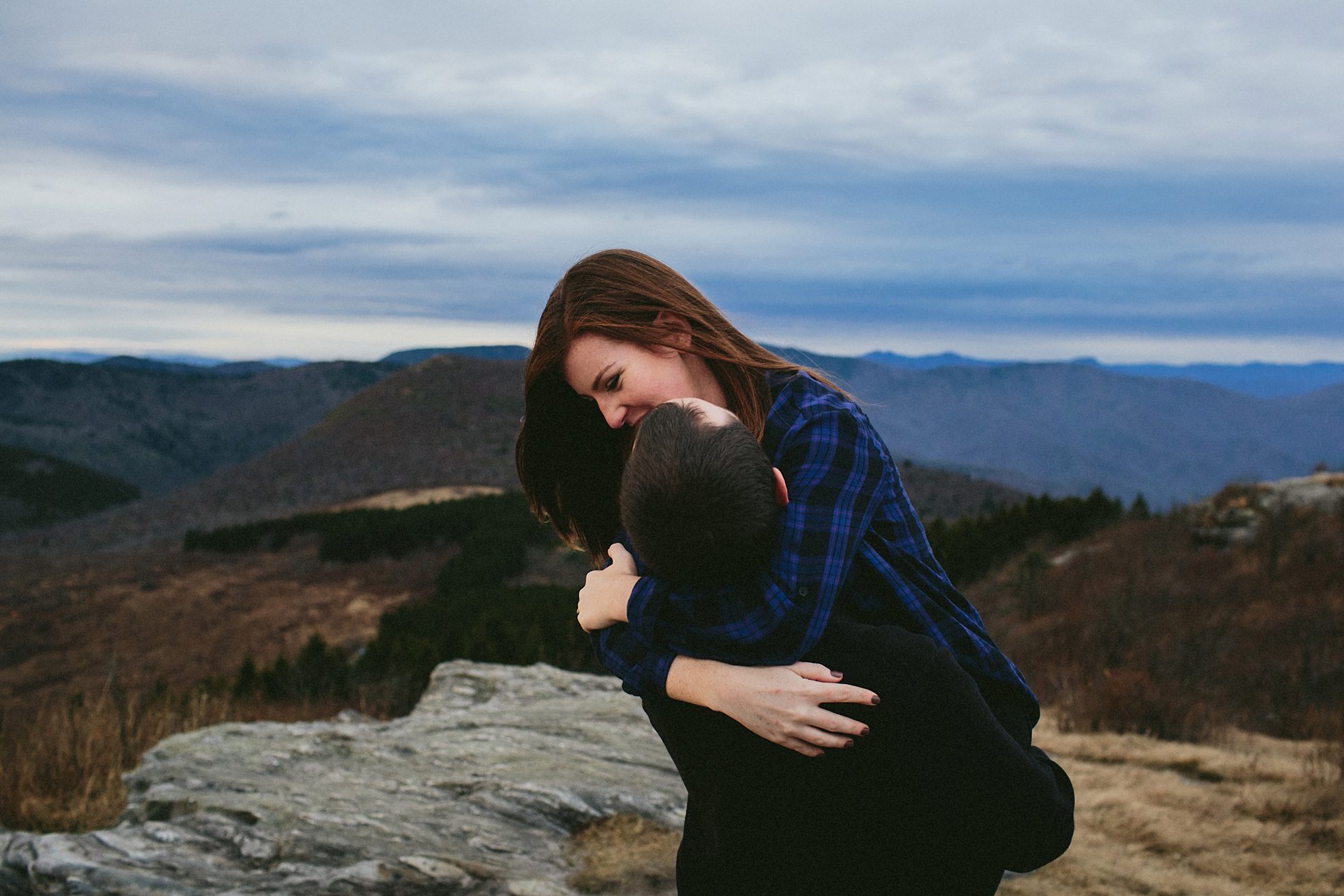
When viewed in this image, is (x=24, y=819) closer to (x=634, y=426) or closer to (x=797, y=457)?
(x=634, y=426)

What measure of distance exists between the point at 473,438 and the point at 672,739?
70.5 m

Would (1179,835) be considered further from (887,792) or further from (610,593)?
(610,593)

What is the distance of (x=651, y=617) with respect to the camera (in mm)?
1901

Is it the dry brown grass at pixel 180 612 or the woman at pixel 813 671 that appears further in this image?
the dry brown grass at pixel 180 612

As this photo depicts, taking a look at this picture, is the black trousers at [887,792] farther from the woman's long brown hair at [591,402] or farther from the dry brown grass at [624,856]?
the dry brown grass at [624,856]

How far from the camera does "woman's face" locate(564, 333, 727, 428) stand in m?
2.24

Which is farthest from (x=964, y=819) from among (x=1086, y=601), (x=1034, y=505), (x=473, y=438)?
(x=473, y=438)

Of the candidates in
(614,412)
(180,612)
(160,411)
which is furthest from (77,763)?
(160,411)

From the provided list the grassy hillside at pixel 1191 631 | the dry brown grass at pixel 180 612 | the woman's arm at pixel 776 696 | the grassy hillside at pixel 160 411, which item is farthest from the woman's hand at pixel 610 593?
the grassy hillside at pixel 160 411

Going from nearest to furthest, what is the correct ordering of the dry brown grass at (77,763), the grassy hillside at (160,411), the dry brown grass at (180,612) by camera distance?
the dry brown grass at (77,763) < the dry brown grass at (180,612) < the grassy hillside at (160,411)

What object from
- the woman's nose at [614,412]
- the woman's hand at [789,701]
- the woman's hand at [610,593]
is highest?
the woman's nose at [614,412]

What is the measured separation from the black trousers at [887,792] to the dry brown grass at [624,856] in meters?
1.15

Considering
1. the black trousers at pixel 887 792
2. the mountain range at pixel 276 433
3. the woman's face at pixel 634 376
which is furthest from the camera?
the mountain range at pixel 276 433

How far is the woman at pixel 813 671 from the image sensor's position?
175cm
